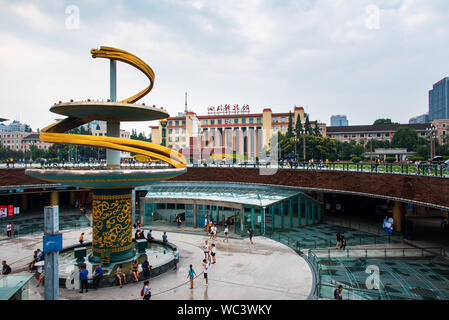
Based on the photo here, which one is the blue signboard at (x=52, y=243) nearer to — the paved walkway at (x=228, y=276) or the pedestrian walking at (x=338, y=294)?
the paved walkway at (x=228, y=276)

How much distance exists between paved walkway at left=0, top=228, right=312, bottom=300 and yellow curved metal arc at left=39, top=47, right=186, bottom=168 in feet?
25.9

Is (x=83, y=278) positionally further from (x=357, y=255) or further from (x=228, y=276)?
(x=357, y=255)

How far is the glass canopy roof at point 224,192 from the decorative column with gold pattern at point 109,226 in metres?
13.7

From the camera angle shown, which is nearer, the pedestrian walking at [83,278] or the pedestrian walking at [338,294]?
the pedestrian walking at [338,294]

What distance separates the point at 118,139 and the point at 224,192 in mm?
20078

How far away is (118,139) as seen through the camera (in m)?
19.5

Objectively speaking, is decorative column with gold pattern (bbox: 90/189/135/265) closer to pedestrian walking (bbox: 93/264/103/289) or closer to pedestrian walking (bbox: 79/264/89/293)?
pedestrian walking (bbox: 93/264/103/289)

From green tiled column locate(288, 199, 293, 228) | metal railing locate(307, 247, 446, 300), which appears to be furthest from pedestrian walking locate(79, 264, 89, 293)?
green tiled column locate(288, 199, 293, 228)

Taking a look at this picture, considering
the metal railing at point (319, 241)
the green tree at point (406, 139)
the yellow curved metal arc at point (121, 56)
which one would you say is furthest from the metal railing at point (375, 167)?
the green tree at point (406, 139)

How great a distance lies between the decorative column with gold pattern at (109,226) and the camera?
21.2 m

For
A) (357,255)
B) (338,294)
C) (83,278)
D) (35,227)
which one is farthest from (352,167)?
(35,227)

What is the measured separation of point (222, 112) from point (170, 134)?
2408cm

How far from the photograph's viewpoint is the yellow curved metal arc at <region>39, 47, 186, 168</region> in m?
18.9
